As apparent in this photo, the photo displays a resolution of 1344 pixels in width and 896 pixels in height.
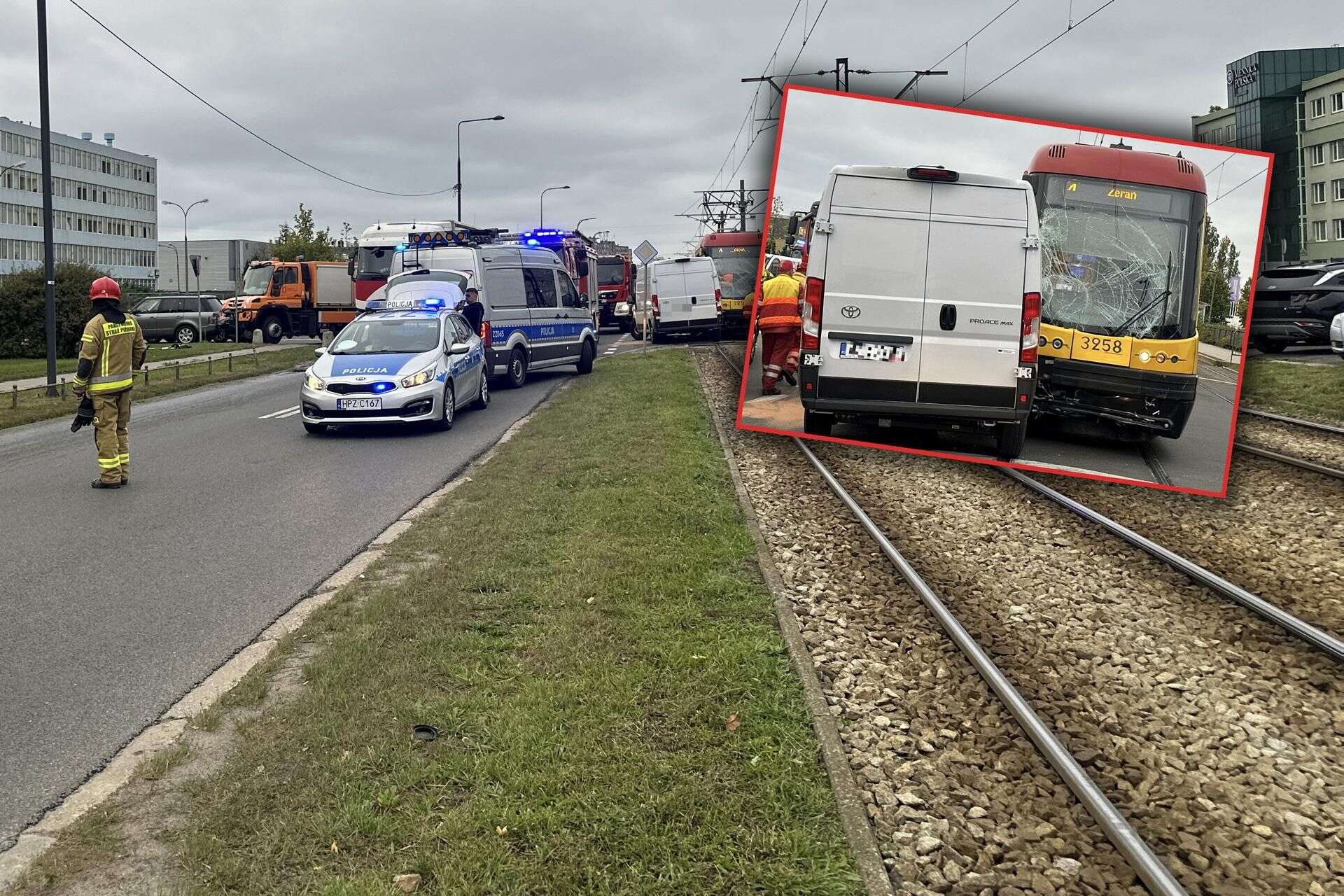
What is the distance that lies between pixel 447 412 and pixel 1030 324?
8.86 m

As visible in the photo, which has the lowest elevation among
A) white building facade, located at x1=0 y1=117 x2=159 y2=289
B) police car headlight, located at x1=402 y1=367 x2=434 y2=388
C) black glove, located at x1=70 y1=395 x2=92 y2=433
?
black glove, located at x1=70 y1=395 x2=92 y2=433

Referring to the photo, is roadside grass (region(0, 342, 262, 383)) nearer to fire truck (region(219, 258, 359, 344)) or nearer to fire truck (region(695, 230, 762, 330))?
fire truck (region(219, 258, 359, 344))

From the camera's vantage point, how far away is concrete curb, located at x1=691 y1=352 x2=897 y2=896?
364 cm

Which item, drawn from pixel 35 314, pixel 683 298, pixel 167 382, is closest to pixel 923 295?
pixel 167 382

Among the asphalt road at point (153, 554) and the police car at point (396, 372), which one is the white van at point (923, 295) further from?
the police car at point (396, 372)

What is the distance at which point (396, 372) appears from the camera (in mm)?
15141

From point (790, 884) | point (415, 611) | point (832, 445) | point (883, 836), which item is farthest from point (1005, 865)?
point (832, 445)

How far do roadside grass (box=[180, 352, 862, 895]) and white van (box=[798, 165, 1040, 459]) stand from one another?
1.83 m

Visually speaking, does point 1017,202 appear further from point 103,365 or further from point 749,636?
point 103,365

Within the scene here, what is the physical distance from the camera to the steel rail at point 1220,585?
609cm

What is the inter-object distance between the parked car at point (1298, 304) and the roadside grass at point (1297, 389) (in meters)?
3.30

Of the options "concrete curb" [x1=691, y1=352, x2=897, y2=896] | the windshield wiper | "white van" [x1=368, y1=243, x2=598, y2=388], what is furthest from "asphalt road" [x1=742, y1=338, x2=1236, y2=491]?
"white van" [x1=368, y1=243, x2=598, y2=388]

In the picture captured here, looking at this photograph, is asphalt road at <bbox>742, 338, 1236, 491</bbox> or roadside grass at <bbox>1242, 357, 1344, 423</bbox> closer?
asphalt road at <bbox>742, 338, 1236, 491</bbox>

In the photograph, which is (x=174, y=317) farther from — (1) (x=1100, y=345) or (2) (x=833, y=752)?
(2) (x=833, y=752)
